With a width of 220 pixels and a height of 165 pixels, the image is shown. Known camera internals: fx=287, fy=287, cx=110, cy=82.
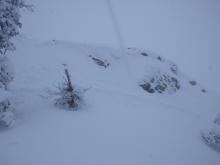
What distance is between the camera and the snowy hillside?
11992mm

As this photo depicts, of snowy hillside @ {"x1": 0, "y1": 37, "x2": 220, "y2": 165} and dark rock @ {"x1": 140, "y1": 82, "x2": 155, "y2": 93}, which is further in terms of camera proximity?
dark rock @ {"x1": 140, "y1": 82, "x2": 155, "y2": 93}

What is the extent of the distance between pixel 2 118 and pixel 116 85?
12388 mm

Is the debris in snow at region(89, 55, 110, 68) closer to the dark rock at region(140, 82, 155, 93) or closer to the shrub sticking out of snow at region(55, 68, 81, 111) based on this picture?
the dark rock at region(140, 82, 155, 93)

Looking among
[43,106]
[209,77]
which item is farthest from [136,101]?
[209,77]

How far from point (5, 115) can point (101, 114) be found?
5.23 meters

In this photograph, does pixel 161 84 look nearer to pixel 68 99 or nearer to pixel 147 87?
pixel 147 87

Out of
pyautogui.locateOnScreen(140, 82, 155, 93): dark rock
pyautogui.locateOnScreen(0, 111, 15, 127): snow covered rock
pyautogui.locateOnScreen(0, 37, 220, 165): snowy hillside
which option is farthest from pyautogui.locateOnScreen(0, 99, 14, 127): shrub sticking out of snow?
pyautogui.locateOnScreen(140, 82, 155, 93): dark rock

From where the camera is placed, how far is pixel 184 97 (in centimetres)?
2750

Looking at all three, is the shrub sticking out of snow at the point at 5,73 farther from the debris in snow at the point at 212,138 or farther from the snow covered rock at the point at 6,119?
the debris in snow at the point at 212,138

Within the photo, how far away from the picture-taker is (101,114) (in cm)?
1576

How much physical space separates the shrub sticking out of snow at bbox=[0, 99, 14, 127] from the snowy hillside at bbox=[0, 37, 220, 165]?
13.9 inches

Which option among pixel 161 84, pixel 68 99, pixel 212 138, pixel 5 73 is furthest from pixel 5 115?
pixel 161 84

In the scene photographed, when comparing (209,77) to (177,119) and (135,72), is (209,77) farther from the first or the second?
(177,119)

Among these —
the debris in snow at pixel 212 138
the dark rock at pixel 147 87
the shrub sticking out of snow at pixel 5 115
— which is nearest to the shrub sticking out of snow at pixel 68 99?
the shrub sticking out of snow at pixel 5 115
